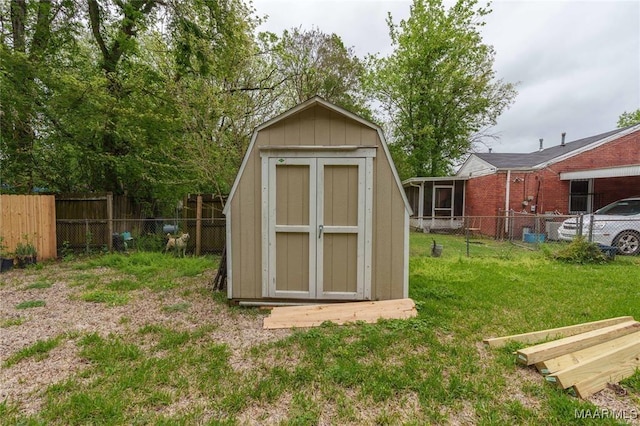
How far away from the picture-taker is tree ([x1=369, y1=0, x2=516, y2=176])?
17125 mm

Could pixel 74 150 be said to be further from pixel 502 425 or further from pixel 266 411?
pixel 502 425

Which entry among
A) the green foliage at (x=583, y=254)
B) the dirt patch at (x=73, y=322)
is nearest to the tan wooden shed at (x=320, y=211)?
the dirt patch at (x=73, y=322)

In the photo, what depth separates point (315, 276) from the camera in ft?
13.0

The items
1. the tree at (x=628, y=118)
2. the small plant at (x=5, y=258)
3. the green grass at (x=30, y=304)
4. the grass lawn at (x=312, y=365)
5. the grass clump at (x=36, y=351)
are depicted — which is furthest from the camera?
the tree at (x=628, y=118)

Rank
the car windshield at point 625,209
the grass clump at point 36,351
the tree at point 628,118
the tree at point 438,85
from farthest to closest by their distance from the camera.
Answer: the tree at point 628,118 → the tree at point 438,85 → the car windshield at point 625,209 → the grass clump at point 36,351

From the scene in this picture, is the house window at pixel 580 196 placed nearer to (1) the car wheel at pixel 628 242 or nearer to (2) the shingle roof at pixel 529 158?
(2) the shingle roof at pixel 529 158

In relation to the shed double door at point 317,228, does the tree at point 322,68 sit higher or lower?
higher

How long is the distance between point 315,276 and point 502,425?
98.2 inches

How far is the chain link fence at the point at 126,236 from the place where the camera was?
727 centimetres

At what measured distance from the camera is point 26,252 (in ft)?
20.4

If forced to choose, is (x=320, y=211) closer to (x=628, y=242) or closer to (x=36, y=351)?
(x=36, y=351)

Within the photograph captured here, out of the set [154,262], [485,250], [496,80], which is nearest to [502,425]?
[154,262]

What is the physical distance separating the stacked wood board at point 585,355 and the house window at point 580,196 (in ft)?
37.5

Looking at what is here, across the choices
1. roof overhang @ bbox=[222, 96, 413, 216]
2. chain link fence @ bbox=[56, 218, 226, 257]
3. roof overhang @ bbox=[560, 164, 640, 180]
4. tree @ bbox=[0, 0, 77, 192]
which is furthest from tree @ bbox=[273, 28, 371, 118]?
roof overhang @ bbox=[560, 164, 640, 180]
